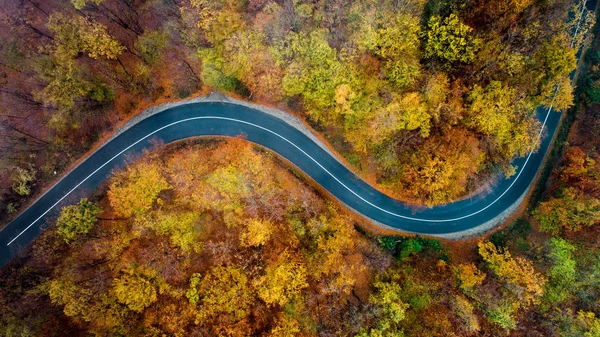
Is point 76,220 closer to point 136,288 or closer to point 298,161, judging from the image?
point 136,288

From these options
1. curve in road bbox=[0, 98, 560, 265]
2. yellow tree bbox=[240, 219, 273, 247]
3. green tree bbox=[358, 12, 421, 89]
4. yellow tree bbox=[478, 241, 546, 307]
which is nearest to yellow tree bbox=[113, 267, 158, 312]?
yellow tree bbox=[240, 219, 273, 247]

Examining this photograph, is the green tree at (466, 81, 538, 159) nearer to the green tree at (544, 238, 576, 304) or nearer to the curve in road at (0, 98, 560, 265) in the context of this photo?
the curve in road at (0, 98, 560, 265)

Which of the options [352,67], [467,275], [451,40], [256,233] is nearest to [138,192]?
[256,233]

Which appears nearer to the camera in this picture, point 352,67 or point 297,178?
point 352,67

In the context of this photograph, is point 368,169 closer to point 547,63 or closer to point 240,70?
point 240,70

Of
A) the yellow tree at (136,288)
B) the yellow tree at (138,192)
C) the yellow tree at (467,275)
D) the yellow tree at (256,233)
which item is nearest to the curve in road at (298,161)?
the yellow tree at (467,275)

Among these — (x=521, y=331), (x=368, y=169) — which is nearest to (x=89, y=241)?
(x=368, y=169)
